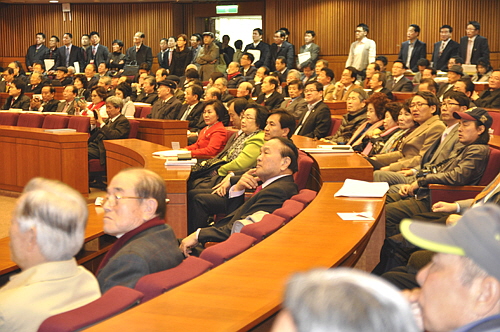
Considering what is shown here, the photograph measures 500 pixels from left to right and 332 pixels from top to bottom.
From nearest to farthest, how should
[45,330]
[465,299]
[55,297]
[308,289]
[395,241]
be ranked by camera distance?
[308,289] → [465,299] → [45,330] → [55,297] → [395,241]

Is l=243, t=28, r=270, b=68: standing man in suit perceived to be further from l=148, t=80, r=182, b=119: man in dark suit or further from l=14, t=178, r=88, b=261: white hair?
l=14, t=178, r=88, b=261: white hair

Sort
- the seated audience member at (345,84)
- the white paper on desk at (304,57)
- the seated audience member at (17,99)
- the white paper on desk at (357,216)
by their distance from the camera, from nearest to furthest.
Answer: the white paper on desk at (357,216)
the seated audience member at (345,84)
the seated audience member at (17,99)
the white paper on desk at (304,57)

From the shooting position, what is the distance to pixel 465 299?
1.25m

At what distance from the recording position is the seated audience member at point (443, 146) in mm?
4809

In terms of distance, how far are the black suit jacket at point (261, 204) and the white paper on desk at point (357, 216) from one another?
65 cm

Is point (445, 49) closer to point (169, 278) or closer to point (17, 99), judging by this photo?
point (17, 99)

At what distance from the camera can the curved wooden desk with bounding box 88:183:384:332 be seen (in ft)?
5.37

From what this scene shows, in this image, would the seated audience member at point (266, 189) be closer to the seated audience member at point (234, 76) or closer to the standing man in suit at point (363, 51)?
the seated audience member at point (234, 76)

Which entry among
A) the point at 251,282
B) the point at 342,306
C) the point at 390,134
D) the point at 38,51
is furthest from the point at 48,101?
the point at 342,306

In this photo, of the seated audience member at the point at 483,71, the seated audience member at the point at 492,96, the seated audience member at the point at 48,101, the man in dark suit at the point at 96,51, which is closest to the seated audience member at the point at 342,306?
the seated audience member at the point at 492,96

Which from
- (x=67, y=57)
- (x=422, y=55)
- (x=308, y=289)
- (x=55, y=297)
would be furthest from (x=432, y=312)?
(x=67, y=57)

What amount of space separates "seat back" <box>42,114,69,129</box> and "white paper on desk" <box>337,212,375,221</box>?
571 cm

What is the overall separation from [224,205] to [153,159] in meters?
0.86

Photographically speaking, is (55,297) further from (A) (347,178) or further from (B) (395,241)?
(A) (347,178)
